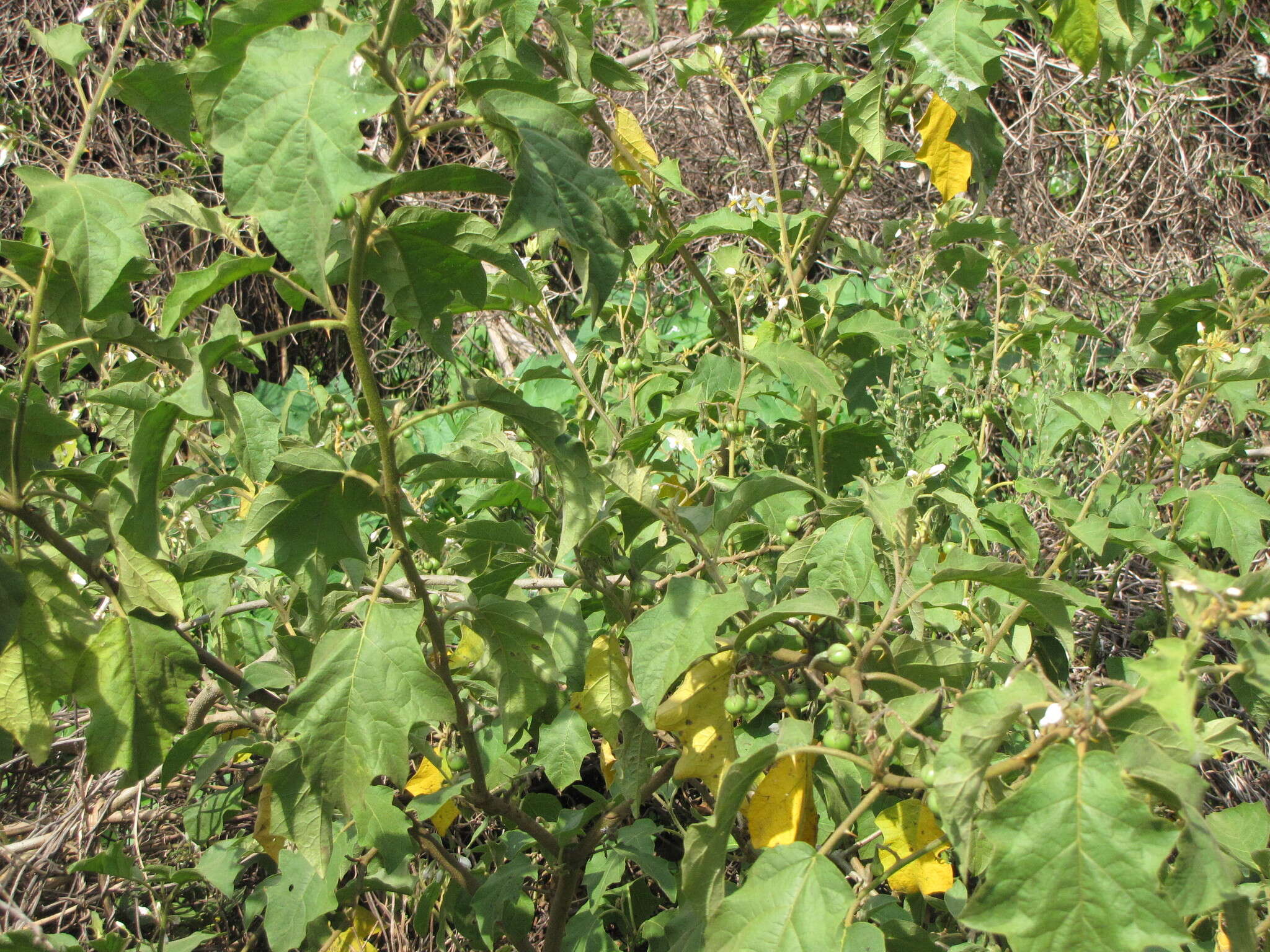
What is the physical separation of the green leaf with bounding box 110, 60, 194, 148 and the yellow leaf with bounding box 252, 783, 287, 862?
1.14m

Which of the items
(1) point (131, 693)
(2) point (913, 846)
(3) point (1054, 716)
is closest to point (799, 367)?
(2) point (913, 846)

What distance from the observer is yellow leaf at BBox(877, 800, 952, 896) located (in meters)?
1.47

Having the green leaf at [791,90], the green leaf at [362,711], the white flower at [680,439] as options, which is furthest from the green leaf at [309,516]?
the green leaf at [791,90]

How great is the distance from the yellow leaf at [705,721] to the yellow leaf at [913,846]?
247 millimetres

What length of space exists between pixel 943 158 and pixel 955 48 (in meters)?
0.40

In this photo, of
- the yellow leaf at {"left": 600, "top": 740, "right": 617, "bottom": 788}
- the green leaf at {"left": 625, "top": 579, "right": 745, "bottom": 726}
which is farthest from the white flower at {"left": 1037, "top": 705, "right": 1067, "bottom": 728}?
the yellow leaf at {"left": 600, "top": 740, "right": 617, "bottom": 788}

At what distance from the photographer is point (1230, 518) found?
2021 mm

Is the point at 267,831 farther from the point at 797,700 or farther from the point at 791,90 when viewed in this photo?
the point at 791,90

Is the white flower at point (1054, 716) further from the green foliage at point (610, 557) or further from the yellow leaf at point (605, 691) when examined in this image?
the yellow leaf at point (605, 691)

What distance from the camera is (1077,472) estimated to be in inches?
104

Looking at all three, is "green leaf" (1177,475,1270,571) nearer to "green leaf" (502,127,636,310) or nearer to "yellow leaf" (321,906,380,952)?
"green leaf" (502,127,636,310)

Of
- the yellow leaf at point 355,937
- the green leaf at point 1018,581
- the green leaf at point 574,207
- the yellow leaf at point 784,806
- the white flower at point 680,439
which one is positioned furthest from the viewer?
the yellow leaf at point 355,937

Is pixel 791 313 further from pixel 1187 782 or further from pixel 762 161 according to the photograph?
pixel 762 161

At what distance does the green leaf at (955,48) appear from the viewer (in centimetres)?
191
